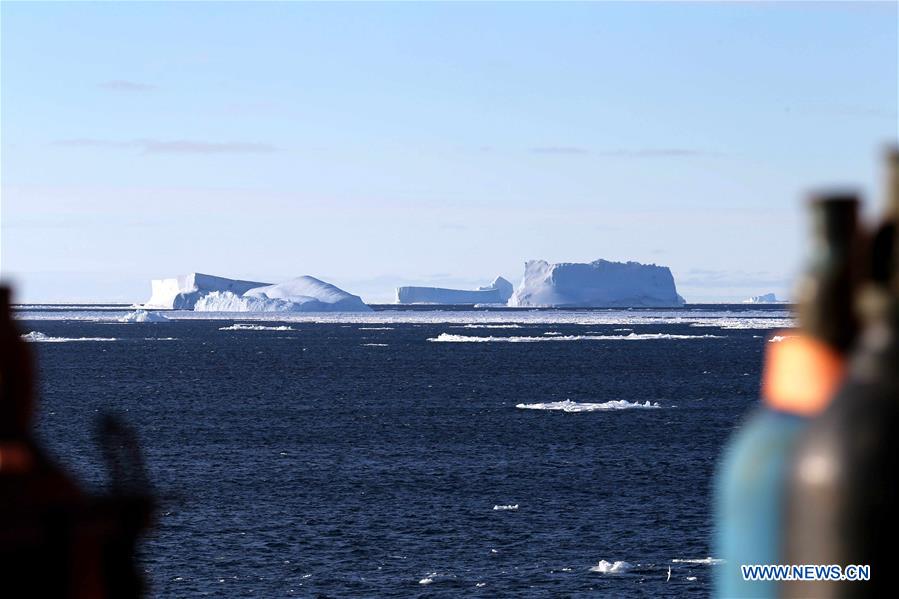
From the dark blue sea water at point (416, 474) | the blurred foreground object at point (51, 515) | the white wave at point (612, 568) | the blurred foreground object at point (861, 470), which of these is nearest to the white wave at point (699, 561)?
the dark blue sea water at point (416, 474)

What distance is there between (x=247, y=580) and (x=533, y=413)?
2118 inches

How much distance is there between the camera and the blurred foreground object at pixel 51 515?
225 cm

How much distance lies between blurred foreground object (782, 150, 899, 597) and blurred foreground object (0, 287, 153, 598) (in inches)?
44.9

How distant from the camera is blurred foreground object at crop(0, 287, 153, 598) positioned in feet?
7.39

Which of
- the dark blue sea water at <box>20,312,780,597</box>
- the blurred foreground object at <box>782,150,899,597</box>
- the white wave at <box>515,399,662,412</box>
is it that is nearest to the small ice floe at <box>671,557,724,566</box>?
the dark blue sea water at <box>20,312,780,597</box>

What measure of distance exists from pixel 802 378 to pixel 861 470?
16.6 inches

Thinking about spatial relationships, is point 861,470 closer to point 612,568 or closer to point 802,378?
point 802,378

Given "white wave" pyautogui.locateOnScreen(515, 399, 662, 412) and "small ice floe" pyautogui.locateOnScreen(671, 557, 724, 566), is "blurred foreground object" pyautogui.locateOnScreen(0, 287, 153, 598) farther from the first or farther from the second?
"white wave" pyautogui.locateOnScreen(515, 399, 662, 412)

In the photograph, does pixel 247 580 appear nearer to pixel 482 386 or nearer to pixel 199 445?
pixel 199 445

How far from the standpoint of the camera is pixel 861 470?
1.74 m

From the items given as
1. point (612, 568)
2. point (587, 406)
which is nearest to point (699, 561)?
point (612, 568)

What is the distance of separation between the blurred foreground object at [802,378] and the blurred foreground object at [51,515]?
103 centimetres

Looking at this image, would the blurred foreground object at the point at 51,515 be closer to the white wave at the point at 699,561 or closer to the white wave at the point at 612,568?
the white wave at the point at 612,568

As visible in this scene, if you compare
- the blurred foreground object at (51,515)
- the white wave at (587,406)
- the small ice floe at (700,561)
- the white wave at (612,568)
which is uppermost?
the blurred foreground object at (51,515)
